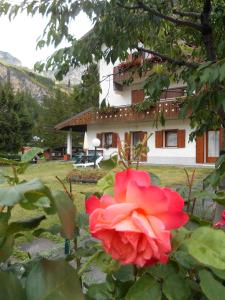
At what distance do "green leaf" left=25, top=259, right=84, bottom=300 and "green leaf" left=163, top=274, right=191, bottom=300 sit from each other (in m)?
0.13

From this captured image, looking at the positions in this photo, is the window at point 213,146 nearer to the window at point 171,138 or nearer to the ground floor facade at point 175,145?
the ground floor facade at point 175,145

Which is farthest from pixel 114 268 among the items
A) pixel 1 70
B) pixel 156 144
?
pixel 1 70

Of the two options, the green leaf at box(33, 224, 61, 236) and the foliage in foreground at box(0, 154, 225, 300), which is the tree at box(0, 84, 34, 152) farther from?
the foliage in foreground at box(0, 154, 225, 300)

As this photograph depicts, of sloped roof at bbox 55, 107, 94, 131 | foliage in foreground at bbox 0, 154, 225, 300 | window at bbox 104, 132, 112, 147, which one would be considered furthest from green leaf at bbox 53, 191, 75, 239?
window at bbox 104, 132, 112, 147

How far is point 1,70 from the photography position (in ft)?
493

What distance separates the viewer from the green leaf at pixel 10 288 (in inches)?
21.9

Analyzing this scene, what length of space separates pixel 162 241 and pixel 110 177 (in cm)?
25

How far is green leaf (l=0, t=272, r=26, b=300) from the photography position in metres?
0.56

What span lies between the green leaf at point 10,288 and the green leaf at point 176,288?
21 cm

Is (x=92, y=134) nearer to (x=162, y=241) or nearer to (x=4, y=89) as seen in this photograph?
(x=4, y=89)

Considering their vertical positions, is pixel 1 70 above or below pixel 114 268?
above

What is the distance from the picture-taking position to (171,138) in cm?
2170

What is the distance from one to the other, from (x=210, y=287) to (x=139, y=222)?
164 millimetres

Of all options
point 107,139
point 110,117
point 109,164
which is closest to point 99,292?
point 109,164
